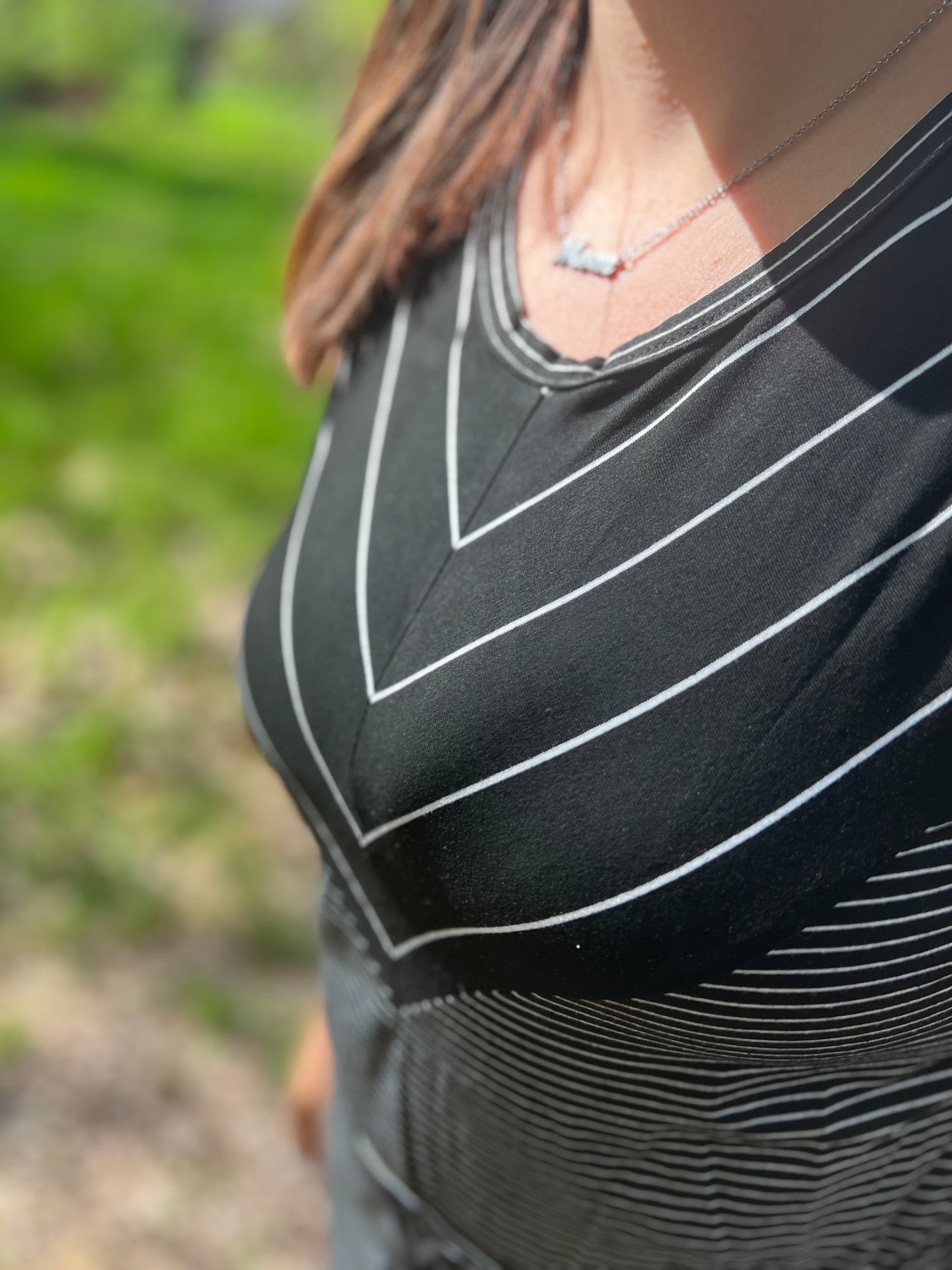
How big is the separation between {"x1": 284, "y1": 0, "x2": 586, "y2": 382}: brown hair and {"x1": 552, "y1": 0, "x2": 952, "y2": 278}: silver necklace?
6 centimetres

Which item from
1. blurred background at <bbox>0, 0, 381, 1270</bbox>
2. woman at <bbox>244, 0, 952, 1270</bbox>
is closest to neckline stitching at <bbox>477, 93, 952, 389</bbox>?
woman at <bbox>244, 0, 952, 1270</bbox>

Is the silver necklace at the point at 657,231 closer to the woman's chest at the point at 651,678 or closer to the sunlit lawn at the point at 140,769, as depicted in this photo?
the woman's chest at the point at 651,678

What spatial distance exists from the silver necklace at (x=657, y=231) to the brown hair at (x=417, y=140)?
6 centimetres

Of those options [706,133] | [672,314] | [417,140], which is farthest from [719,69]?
[417,140]

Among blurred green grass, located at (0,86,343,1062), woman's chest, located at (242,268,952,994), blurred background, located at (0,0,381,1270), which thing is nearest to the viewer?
woman's chest, located at (242,268,952,994)

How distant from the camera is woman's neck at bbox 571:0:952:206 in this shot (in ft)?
2.19

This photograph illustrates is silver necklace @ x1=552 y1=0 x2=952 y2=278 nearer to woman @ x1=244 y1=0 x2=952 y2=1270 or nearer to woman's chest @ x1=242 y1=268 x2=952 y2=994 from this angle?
woman @ x1=244 y1=0 x2=952 y2=1270

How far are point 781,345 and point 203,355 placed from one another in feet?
12.5

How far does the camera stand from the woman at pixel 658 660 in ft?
1.94

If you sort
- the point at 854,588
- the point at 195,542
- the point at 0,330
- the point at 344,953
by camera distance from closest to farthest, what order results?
1. the point at 854,588
2. the point at 344,953
3. the point at 195,542
4. the point at 0,330

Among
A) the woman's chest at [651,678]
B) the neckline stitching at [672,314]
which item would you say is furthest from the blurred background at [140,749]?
the neckline stitching at [672,314]

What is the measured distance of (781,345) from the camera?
621 mm

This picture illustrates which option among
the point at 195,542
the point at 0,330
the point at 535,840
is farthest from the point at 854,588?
the point at 0,330

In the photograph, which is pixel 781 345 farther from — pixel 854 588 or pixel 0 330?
pixel 0 330
